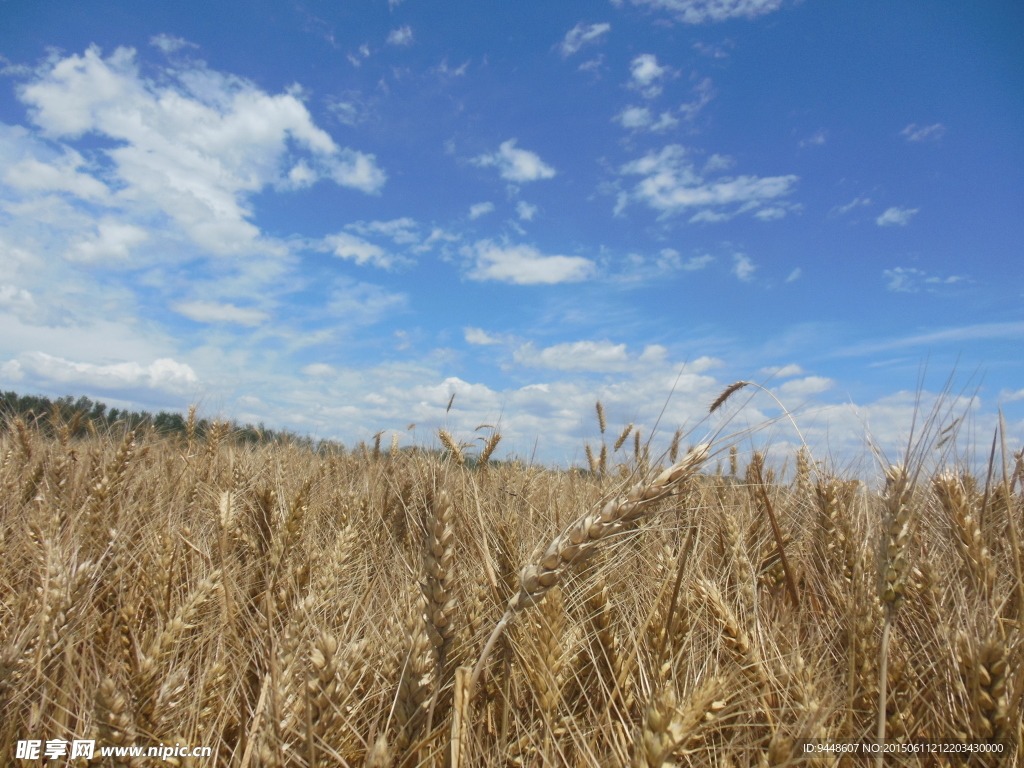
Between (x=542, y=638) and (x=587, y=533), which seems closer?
(x=587, y=533)

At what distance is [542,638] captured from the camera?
67.1 inches

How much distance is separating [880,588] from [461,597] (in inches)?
62.0

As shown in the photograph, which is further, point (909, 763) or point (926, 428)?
point (926, 428)

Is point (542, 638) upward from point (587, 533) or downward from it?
downward

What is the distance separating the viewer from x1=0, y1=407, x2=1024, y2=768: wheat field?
144cm

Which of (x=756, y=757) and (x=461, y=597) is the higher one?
(x=461, y=597)

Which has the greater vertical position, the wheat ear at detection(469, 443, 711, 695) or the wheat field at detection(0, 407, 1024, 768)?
the wheat ear at detection(469, 443, 711, 695)

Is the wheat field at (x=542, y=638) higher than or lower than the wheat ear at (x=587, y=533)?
lower

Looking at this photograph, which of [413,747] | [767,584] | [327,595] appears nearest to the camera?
[413,747]

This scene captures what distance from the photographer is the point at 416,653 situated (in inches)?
58.6

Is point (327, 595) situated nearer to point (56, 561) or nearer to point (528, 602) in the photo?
point (56, 561)

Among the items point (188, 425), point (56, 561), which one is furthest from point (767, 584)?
point (188, 425)

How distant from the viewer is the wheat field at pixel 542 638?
4.71 ft

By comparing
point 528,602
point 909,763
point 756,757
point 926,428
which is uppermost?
point 926,428
